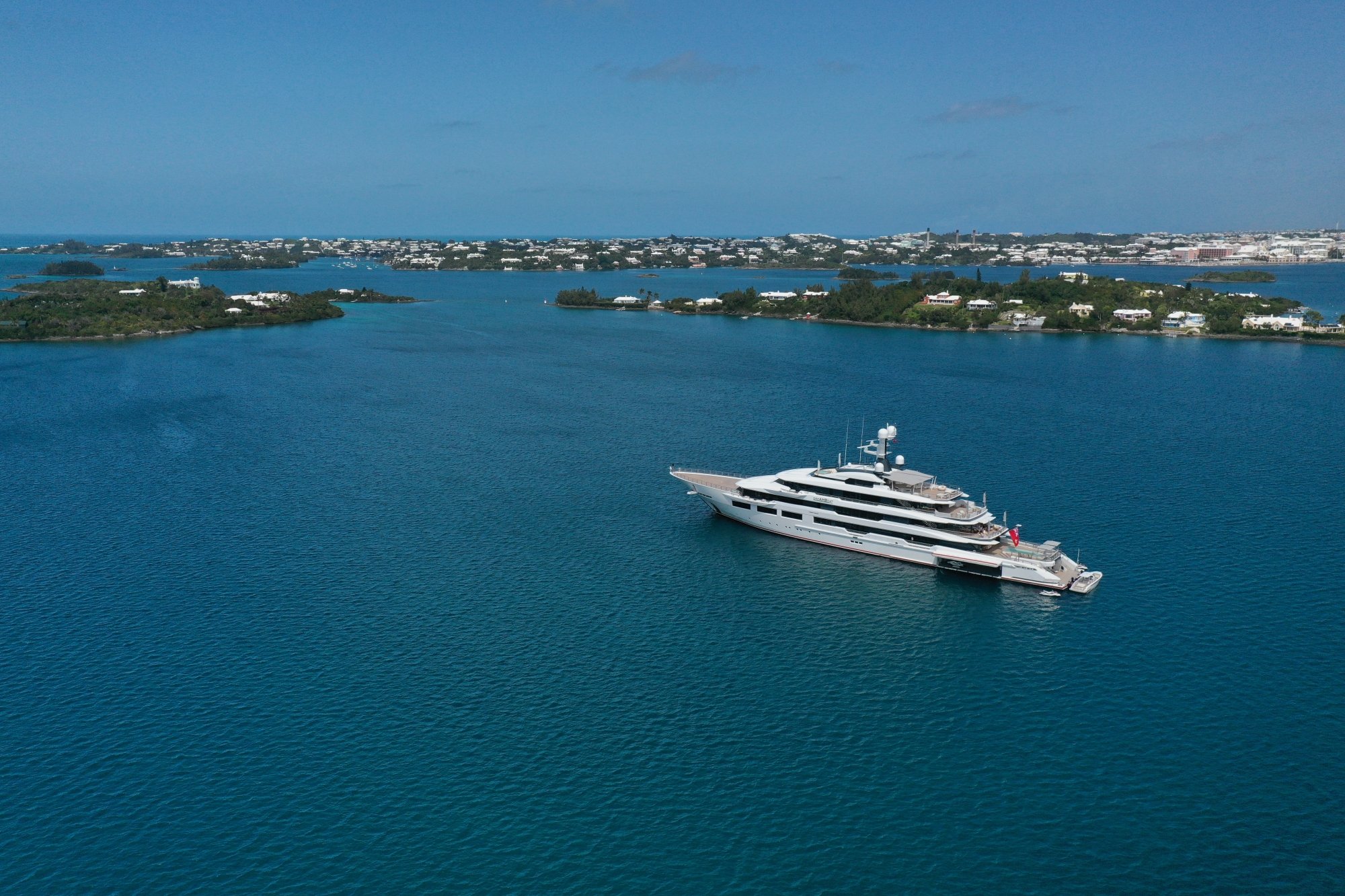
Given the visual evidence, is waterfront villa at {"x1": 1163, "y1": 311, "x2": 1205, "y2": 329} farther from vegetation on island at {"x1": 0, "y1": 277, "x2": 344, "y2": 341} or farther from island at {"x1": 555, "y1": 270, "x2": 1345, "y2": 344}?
vegetation on island at {"x1": 0, "y1": 277, "x2": 344, "y2": 341}

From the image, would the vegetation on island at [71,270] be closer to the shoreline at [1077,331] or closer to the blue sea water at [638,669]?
the shoreline at [1077,331]

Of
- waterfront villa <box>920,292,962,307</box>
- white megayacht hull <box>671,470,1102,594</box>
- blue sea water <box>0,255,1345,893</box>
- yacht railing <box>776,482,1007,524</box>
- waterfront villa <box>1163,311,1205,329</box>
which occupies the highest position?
waterfront villa <box>920,292,962,307</box>

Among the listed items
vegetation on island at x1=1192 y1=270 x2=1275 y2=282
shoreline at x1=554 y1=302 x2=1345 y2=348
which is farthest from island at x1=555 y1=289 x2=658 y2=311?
vegetation on island at x1=1192 y1=270 x2=1275 y2=282

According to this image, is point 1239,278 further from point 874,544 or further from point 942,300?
point 874,544

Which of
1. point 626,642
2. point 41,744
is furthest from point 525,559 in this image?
point 41,744

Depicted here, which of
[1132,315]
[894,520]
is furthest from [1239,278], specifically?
[894,520]

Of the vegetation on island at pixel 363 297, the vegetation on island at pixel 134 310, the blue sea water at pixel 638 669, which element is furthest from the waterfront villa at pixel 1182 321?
the vegetation on island at pixel 363 297
